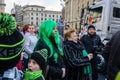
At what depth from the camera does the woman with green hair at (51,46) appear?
450cm

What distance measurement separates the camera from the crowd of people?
2461 mm

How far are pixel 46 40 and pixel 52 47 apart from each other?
14cm

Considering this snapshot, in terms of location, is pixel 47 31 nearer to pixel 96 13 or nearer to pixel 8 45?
pixel 8 45

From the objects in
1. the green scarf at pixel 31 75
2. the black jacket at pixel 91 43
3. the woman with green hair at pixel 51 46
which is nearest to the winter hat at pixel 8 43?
the green scarf at pixel 31 75

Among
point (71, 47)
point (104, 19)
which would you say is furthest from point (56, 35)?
point (104, 19)

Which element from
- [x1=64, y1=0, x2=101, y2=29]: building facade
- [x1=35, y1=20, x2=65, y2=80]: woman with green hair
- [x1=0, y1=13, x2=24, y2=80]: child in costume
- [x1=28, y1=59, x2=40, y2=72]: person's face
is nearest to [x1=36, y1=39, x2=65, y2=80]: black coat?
[x1=35, y1=20, x2=65, y2=80]: woman with green hair

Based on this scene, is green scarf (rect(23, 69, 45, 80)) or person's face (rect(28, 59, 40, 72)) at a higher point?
person's face (rect(28, 59, 40, 72))

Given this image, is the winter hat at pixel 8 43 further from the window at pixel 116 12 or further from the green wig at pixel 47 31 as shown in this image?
the window at pixel 116 12

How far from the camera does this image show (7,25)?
2.45 metres

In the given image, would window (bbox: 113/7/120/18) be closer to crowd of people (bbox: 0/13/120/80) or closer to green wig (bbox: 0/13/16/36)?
crowd of people (bbox: 0/13/120/80)

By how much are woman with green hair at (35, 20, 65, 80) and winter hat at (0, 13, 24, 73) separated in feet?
6.47

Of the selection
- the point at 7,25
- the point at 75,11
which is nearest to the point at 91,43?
the point at 7,25

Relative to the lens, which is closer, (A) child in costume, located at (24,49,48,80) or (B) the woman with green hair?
(A) child in costume, located at (24,49,48,80)

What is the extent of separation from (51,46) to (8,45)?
7.03 ft
